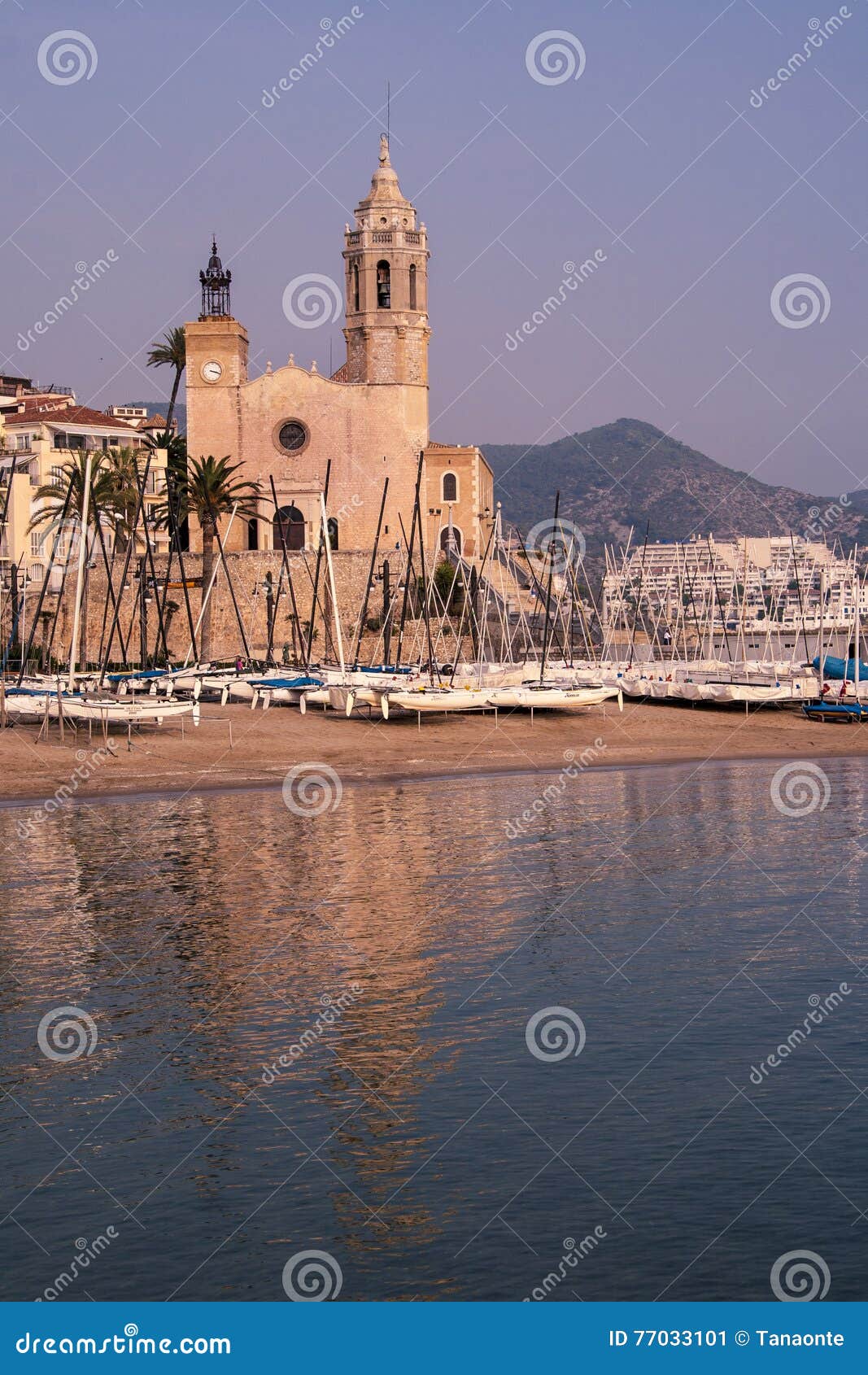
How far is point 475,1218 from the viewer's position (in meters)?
13.7

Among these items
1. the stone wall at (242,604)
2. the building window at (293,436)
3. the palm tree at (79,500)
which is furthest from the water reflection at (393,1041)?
the building window at (293,436)

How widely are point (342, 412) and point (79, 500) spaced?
25.2 metres

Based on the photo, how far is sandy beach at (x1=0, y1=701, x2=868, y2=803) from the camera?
142 ft

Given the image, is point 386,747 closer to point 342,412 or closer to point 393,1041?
point 393,1041

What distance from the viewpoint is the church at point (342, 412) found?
9150 centimetres

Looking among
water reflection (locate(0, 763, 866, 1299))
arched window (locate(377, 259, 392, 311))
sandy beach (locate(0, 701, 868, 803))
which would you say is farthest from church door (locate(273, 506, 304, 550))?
water reflection (locate(0, 763, 866, 1299))

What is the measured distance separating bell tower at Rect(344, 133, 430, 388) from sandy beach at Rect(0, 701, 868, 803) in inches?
1464

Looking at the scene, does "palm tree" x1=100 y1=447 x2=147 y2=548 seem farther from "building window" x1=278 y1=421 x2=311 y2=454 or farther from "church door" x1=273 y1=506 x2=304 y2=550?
"building window" x1=278 y1=421 x2=311 y2=454

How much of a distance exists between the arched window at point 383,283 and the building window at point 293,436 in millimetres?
Answer: 8691

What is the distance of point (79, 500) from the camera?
7012 centimetres

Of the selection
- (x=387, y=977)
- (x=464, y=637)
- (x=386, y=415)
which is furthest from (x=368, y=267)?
(x=387, y=977)

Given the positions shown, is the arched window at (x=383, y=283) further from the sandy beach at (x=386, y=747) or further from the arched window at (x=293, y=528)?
the sandy beach at (x=386, y=747)

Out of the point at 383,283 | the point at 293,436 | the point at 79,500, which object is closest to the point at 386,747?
the point at 79,500

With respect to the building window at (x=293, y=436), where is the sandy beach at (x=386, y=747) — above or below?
below
